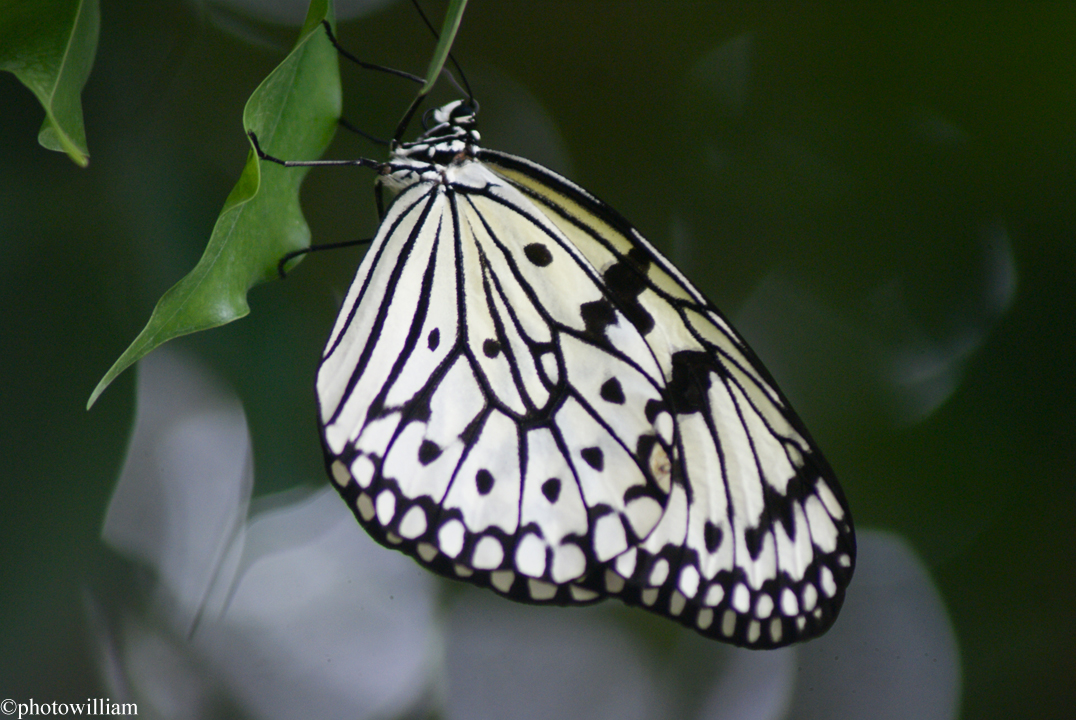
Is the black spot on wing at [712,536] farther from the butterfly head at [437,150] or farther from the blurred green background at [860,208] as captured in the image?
the blurred green background at [860,208]

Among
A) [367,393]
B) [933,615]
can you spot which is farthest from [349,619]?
[933,615]

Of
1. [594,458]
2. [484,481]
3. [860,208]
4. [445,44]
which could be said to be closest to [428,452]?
[484,481]

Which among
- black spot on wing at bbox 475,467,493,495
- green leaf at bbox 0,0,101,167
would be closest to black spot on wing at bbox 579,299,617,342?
black spot on wing at bbox 475,467,493,495

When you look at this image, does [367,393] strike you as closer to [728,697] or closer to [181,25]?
[181,25]

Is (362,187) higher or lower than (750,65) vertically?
lower

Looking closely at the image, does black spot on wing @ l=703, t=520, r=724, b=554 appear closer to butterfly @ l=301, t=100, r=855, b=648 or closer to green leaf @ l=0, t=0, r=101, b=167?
butterfly @ l=301, t=100, r=855, b=648

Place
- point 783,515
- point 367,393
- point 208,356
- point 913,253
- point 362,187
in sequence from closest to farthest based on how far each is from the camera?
point 367,393
point 783,515
point 208,356
point 362,187
point 913,253
